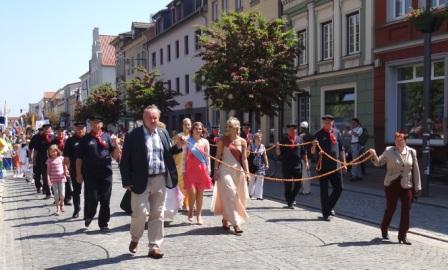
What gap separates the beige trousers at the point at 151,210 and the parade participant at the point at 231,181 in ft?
5.69

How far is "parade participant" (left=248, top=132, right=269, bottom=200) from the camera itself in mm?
13008

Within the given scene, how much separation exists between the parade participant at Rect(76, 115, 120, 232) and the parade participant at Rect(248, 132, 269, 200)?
4656 millimetres

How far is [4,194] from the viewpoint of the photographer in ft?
50.4

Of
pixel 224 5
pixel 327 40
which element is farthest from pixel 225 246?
pixel 224 5

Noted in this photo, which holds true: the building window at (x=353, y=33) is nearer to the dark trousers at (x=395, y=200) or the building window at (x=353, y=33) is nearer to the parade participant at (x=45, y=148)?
the parade participant at (x=45, y=148)

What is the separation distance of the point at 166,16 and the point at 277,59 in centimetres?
2921

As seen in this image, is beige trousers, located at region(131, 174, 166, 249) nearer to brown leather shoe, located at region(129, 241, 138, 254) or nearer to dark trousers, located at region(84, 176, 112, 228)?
brown leather shoe, located at region(129, 241, 138, 254)

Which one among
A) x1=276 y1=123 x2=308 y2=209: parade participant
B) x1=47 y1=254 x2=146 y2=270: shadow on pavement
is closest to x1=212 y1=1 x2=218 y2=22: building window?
x1=276 y1=123 x2=308 y2=209: parade participant

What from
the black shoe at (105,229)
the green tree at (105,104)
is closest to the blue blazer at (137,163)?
the black shoe at (105,229)

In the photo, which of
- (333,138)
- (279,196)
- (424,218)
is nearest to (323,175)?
(333,138)

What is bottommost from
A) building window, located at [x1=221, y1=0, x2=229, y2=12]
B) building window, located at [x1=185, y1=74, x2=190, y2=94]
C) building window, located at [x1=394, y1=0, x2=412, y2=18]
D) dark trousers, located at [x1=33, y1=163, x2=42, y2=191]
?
dark trousers, located at [x1=33, y1=163, x2=42, y2=191]

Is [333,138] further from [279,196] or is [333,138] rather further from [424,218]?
[279,196]

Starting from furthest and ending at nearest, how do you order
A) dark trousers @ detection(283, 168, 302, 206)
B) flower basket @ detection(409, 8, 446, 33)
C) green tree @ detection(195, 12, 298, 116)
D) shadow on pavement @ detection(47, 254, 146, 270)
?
green tree @ detection(195, 12, 298, 116) < flower basket @ detection(409, 8, 446, 33) < dark trousers @ detection(283, 168, 302, 206) < shadow on pavement @ detection(47, 254, 146, 270)

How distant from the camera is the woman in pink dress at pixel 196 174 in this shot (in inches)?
373
